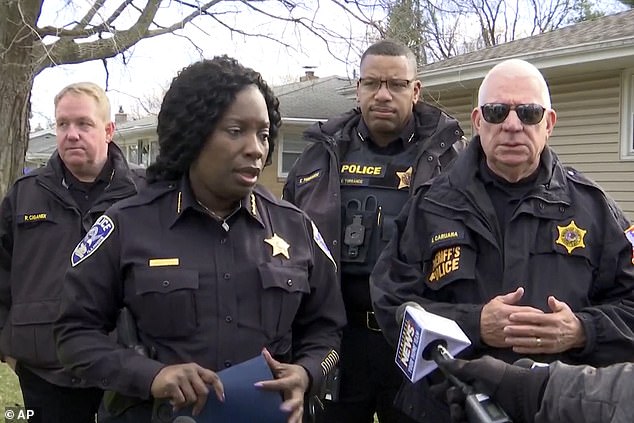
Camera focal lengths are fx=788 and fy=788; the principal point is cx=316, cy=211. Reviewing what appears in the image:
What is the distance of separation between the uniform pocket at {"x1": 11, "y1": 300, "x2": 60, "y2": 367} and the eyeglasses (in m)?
1.75

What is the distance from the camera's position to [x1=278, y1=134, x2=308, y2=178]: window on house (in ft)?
62.8

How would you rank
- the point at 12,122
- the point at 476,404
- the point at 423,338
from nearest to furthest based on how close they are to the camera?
the point at 476,404 < the point at 423,338 < the point at 12,122

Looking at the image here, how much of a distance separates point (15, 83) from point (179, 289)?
878 cm

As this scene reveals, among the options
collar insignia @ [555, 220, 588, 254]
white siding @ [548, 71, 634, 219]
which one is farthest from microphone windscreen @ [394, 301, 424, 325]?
white siding @ [548, 71, 634, 219]

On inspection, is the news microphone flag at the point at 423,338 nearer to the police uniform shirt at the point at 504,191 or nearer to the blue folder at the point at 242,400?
the blue folder at the point at 242,400

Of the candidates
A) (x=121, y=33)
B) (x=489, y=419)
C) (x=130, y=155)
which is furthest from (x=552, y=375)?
(x=130, y=155)

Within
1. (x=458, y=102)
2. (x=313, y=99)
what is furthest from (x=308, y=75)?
(x=458, y=102)

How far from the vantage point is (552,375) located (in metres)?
2.13

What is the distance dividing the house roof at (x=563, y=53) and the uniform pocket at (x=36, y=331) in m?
7.94

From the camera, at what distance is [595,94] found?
10516 mm

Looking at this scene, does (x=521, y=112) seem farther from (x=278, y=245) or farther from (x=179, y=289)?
(x=179, y=289)

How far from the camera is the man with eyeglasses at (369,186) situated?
3.61 metres

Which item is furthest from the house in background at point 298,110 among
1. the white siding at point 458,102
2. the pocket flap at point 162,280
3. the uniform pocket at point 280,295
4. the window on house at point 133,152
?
the pocket flap at point 162,280

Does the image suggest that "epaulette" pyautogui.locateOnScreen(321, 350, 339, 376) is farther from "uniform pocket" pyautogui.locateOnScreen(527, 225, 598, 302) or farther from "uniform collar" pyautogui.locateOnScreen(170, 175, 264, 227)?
"uniform pocket" pyautogui.locateOnScreen(527, 225, 598, 302)
